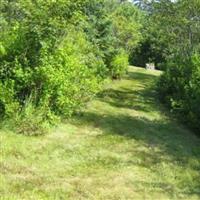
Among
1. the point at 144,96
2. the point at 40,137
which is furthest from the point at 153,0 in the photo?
the point at 40,137

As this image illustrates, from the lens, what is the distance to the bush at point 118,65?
27.9 metres

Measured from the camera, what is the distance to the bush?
2794cm

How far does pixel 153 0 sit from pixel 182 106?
937 centimetres

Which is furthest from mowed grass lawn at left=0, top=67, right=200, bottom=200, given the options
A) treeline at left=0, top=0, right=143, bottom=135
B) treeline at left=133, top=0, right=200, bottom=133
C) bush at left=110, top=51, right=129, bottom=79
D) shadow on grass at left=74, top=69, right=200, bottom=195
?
bush at left=110, top=51, right=129, bottom=79

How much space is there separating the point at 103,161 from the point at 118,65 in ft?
60.1

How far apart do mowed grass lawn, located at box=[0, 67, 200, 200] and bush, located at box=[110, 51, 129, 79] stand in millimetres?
11221

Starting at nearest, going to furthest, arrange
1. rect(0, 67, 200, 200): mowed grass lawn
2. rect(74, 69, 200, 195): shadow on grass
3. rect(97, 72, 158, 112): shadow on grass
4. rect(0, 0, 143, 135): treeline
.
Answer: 1. rect(0, 67, 200, 200): mowed grass lawn
2. rect(0, 0, 143, 135): treeline
3. rect(74, 69, 200, 195): shadow on grass
4. rect(97, 72, 158, 112): shadow on grass

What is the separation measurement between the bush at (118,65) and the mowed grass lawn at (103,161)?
1122 centimetres

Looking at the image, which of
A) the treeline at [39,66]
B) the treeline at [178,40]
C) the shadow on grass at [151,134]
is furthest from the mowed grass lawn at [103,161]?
the treeline at [178,40]

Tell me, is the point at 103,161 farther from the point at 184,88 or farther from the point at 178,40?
the point at 178,40

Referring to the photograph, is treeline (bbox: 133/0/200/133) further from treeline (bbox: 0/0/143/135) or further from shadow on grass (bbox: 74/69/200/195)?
treeline (bbox: 0/0/143/135)

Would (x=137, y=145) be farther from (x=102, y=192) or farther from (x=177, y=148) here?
(x=102, y=192)

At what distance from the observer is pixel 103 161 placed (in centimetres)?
1095

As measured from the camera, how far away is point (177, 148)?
13.3m
